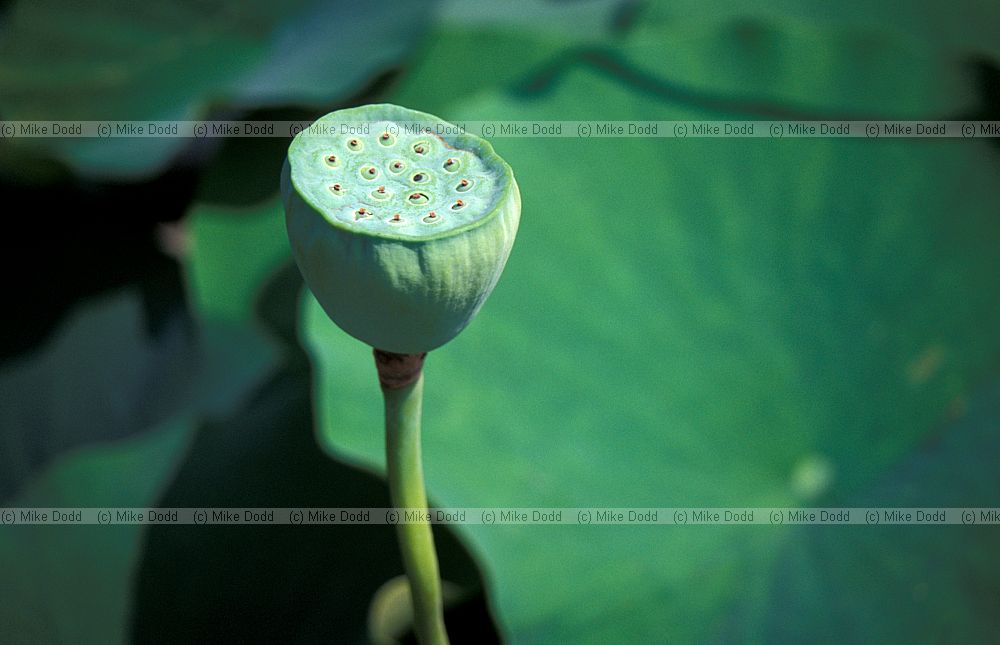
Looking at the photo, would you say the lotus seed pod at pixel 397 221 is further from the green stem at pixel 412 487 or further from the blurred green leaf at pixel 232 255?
the blurred green leaf at pixel 232 255

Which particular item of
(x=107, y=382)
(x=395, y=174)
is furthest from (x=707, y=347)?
(x=107, y=382)

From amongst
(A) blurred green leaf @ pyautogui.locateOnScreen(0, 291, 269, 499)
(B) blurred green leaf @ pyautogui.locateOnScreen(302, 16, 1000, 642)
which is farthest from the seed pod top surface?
(A) blurred green leaf @ pyautogui.locateOnScreen(0, 291, 269, 499)

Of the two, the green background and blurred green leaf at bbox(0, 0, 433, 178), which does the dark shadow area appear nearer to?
the green background

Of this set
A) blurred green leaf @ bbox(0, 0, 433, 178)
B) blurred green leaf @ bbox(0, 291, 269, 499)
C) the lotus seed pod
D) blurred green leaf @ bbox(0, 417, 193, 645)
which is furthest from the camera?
blurred green leaf @ bbox(0, 0, 433, 178)

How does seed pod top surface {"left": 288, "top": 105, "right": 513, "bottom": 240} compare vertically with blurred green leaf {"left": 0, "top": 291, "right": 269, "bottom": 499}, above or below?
above

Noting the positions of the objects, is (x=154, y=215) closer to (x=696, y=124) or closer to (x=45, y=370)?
(x=45, y=370)

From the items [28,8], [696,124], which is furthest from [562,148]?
[28,8]
